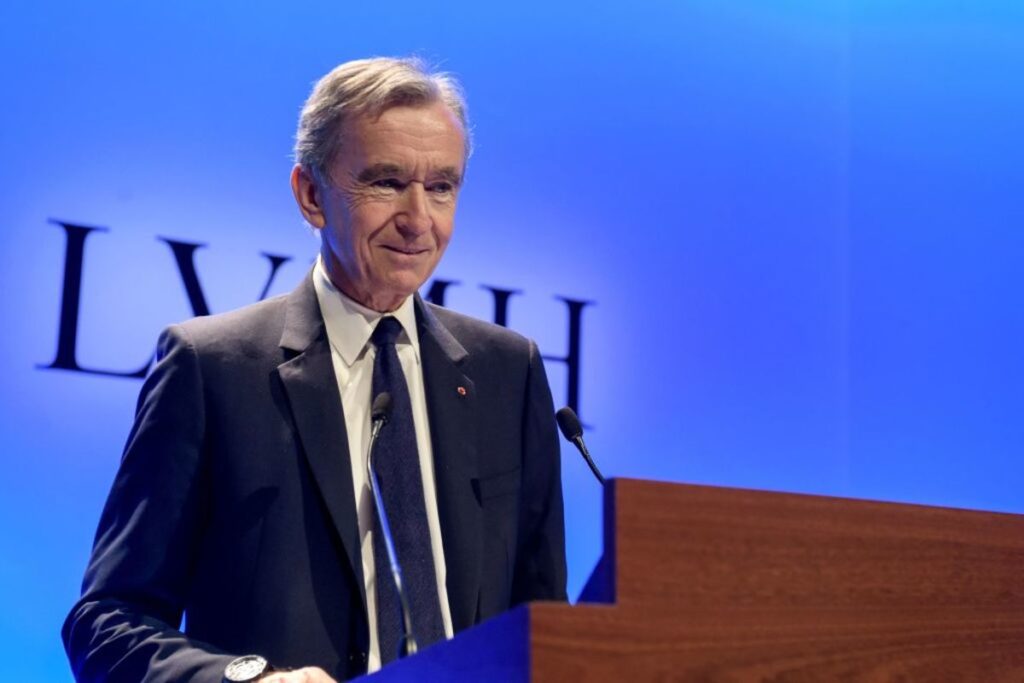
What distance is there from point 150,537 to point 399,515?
386mm

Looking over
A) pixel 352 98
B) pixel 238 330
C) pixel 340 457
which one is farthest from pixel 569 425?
pixel 352 98

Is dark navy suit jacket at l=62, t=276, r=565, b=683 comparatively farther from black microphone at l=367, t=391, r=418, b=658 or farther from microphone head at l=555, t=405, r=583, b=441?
microphone head at l=555, t=405, r=583, b=441

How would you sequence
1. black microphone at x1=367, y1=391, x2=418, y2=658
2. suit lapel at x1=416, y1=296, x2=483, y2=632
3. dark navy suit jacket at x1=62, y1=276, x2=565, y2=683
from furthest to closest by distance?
suit lapel at x1=416, y1=296, x2=483, y2=632 → dark navy suit jacket at x1=62, y1=276, x2=565, y2=683 → black microphone at x1=367, y1=391, x2=418, y2=658

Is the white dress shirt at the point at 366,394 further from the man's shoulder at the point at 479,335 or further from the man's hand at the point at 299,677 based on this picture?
the man's hand at the point at 299,677

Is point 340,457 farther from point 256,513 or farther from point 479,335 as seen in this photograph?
point 479,335

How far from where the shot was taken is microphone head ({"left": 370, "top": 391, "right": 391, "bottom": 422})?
6.50 feet

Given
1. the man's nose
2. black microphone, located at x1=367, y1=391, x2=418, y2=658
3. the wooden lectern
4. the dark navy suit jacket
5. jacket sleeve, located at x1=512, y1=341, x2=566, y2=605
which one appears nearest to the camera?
the wooden lectern

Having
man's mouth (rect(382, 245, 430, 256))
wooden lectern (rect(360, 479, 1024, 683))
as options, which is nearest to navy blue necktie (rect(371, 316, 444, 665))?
man's mouth (rect(382, 245, 430, 256))

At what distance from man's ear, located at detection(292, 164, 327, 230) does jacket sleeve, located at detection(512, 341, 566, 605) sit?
511 millimetres

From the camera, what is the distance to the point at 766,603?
1.21m

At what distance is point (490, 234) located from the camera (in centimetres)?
354

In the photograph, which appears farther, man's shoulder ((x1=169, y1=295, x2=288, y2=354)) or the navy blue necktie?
man's shoulder ((x1=169, y1=295, x2=288, y2=354))

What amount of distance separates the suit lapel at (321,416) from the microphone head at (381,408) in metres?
0.16

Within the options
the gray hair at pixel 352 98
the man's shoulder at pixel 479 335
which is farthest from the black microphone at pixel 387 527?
the gray hair at pixel 352 98
